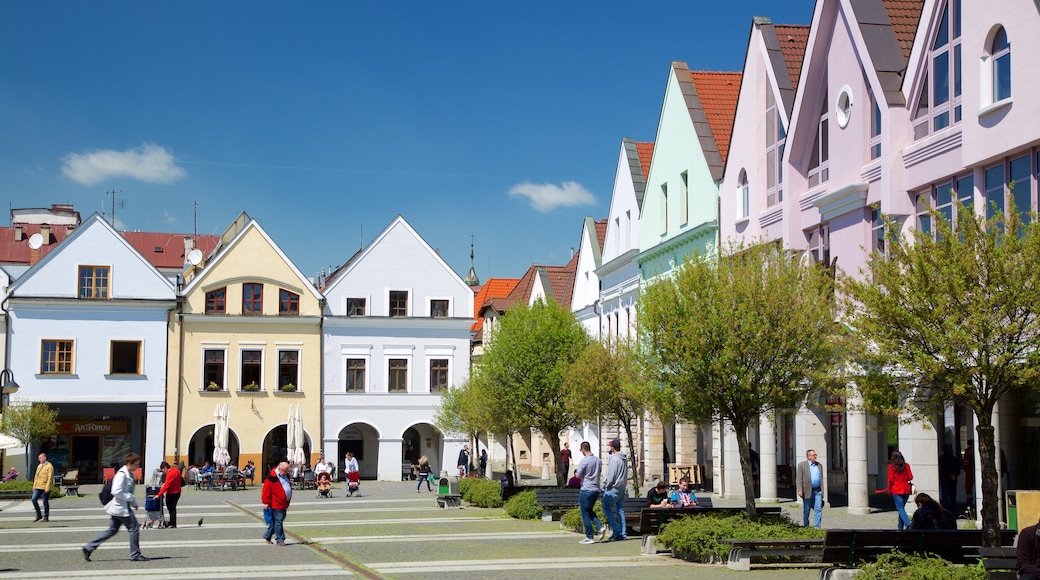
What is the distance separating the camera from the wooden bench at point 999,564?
43.1 feet

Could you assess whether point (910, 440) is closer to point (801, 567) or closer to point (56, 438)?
point (801, 567)

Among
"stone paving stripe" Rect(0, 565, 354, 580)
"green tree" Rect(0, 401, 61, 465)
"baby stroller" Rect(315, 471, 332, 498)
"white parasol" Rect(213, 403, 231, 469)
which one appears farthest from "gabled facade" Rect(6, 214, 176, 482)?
"stone paving stripe" Rect(0, 565, 354, 580)

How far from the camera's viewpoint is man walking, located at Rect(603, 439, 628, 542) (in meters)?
21.8

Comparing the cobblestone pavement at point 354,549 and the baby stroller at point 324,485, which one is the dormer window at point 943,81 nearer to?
the cobblestone pavement at point 354,549

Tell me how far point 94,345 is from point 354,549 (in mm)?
37417

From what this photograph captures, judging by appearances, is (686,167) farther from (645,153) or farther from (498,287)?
(498,287)

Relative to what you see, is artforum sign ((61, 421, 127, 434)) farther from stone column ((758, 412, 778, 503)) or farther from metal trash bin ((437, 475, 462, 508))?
stone column ((758, 412, 778, 503))

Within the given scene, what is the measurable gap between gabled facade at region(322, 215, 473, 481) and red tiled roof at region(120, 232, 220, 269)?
3320 cm

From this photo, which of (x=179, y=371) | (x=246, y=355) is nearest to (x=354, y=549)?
(x=179, y=371)

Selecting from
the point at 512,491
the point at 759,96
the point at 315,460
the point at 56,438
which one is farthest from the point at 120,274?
the point at 759,96

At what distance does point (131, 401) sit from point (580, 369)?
1228 inches

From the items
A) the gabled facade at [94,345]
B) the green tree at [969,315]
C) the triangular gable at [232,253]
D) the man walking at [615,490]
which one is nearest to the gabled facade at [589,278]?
the triangular gable at [232,253]

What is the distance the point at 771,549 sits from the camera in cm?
1750

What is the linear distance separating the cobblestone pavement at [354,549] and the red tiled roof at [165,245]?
56.8 m
